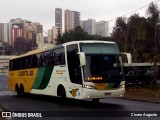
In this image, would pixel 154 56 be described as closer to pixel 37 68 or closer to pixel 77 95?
pixel 37 68

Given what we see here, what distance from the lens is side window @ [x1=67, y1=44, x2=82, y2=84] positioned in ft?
64.4

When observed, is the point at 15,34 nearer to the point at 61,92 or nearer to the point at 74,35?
the point at 74,35

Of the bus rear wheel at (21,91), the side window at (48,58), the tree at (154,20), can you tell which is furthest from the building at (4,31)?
the side window at (48,58)

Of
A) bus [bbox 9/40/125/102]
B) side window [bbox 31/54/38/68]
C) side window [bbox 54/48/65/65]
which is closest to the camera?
bus [bbox 9/40/125/102]

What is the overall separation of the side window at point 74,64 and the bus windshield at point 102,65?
526 millimetres

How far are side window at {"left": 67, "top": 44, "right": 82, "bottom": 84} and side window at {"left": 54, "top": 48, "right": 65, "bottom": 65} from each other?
28.8 inches

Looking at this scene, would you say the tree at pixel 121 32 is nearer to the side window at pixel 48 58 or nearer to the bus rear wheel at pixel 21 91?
the bus rear wheel at pixel 21 91

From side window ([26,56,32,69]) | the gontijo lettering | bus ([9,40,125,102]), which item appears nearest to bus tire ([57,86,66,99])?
bus ([9,40,125,102])

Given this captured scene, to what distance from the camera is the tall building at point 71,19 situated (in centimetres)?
8049

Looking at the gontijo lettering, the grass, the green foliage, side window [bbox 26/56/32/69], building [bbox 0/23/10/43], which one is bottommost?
the grass

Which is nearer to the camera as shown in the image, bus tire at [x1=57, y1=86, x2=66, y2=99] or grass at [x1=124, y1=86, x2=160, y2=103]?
bus tire at [x1=57, y1=86, x2=66, y2=99]

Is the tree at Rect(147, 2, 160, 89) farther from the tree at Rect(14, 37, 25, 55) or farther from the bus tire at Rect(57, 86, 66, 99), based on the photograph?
the tree at Rect(14, 37, 25, 55)

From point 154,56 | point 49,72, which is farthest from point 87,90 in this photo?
point 154,56

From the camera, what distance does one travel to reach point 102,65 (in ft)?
63.2
